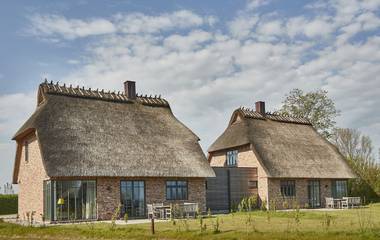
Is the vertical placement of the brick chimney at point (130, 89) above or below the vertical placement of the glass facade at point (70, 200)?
above

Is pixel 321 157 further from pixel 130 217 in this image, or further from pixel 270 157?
pixel 130 217

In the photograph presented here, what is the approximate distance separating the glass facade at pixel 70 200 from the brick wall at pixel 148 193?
1.34 ft

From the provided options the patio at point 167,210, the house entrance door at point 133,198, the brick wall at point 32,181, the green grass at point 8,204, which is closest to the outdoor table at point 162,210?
the patio at point 167,210

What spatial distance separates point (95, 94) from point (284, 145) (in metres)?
14.4

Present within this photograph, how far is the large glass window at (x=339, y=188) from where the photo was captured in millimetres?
37031

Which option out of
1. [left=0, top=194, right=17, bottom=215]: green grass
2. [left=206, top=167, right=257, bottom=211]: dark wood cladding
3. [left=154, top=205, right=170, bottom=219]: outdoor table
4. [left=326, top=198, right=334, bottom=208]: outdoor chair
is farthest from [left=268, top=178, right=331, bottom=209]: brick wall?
[left=0, top=194, right=17, bottom=215]: green grass

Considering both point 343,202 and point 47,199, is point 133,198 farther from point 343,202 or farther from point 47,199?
point 343,202

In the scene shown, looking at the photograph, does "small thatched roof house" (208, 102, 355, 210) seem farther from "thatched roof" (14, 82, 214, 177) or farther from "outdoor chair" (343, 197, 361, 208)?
"thatched roof" (14, 82, 214, 177)

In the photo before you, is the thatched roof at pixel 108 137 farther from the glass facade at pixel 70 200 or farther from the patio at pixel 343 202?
the patio at pixel 343 202

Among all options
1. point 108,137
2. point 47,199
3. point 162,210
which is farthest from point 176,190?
point 47,199

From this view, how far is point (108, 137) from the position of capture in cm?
2686

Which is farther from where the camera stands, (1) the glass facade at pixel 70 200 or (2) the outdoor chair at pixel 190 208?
(2) the outdoor chair at pixel 190 208

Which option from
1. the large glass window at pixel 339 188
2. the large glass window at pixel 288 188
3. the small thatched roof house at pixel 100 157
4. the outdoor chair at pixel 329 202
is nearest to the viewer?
the small thatched roof house at pixel 100 157

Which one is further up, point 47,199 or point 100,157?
point 100,157
